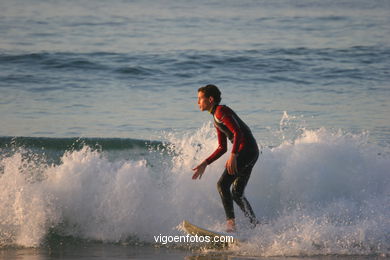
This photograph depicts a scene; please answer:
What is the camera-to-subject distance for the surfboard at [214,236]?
292 inches

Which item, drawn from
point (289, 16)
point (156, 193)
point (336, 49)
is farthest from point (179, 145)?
point (289, 16)

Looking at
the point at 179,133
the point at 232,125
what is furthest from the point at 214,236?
the point at 179,133

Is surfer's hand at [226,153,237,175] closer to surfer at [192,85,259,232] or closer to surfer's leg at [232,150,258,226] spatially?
surfer at [192,85,259,232]

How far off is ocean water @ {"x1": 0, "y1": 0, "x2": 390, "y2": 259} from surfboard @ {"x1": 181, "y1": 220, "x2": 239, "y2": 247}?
0.35 feet

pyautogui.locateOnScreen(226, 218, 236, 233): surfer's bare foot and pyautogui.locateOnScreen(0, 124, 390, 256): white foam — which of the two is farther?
pyautogui.locateOnScreen(0, 124, 390, 256): white foam

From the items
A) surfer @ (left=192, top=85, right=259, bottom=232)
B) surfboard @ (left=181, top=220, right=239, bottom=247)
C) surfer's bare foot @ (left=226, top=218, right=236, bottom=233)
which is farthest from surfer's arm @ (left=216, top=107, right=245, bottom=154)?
surfboard @ (left=181, top=220, right=239, bottom=247)

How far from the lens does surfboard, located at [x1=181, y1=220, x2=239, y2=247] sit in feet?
24.3

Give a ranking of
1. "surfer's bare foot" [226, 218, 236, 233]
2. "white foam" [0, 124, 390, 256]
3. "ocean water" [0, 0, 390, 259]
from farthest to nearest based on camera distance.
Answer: "ocean water" [0, 0, 390, 259] → "white foam" [0, 124, 390, 256] → "surfer's bare foot" [226, 218, 236, 233]

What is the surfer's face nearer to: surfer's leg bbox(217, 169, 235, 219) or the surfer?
the surfer

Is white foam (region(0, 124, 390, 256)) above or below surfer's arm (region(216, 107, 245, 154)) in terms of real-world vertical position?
below

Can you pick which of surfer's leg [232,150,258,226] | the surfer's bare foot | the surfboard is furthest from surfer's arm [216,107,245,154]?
the surfboard

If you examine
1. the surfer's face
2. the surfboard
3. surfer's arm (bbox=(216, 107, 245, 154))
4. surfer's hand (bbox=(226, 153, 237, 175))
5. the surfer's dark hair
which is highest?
the surfer's dark hair

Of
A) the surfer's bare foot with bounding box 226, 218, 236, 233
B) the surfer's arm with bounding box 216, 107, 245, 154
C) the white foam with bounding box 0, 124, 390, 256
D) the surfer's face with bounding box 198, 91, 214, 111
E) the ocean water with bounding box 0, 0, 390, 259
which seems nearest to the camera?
the surfer's arm with bounding box 216, 107, 245, 154

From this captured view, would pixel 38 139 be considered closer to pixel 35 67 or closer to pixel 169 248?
pixel 169 248
